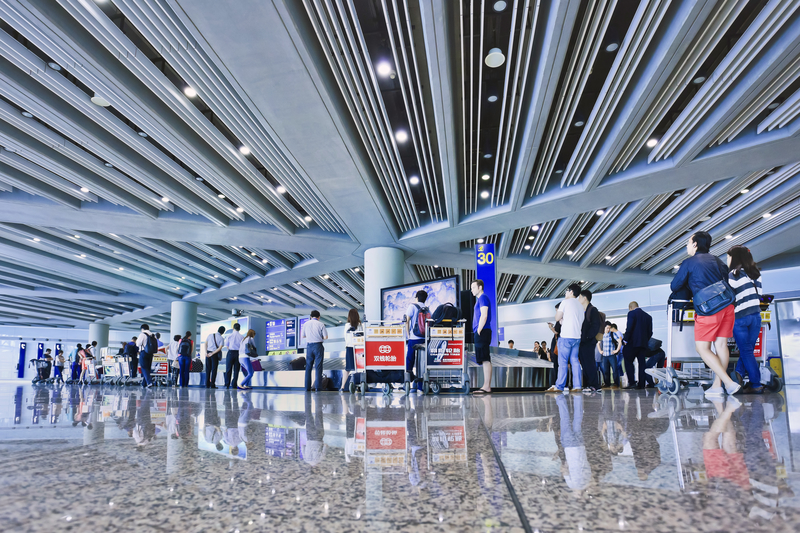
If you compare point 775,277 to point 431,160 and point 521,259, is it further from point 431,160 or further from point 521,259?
point 431,160

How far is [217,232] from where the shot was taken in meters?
13.1

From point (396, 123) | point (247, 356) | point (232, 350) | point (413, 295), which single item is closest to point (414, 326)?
point (396, 123)

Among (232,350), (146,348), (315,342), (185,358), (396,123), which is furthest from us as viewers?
(185,358)

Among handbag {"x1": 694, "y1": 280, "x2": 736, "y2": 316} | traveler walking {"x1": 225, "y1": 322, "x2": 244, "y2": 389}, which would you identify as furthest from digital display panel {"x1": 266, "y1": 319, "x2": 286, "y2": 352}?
handbag {"x1": 694, "y1": 280, "x2": 736, "y2": 316}

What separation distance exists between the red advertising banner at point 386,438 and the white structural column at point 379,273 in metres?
11.6

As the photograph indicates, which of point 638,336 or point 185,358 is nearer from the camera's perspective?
point 638,336

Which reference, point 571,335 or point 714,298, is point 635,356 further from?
point 714,298

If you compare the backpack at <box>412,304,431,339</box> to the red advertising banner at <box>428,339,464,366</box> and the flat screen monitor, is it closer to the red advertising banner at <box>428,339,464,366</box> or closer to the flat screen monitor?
the red advertising banner at <box>428,339,464,366</box>

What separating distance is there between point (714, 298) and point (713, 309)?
10cm

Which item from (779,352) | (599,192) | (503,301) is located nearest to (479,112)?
(599,192)

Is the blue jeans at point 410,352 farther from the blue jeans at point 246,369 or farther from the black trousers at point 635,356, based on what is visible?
the blue jeans at point 246,369

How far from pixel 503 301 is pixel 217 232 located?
18745mm

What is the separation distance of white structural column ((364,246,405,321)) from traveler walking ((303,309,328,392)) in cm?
476

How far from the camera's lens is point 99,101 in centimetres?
717
